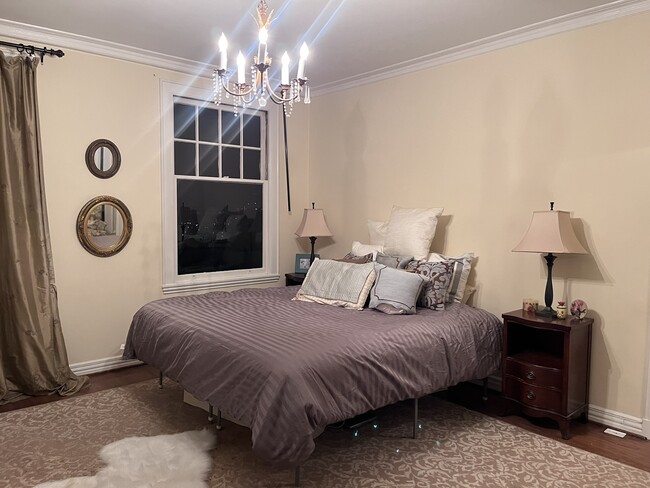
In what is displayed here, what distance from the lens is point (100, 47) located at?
3969 millimetres

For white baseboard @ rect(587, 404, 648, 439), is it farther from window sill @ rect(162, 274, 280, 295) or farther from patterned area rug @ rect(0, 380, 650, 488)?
window sill @ rect(162, 274, 280, 295)

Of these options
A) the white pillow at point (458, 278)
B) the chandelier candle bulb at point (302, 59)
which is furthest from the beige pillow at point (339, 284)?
the chandelier candle bulb at point (302, 59)

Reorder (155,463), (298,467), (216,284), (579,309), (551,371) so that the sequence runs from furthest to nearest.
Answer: (216,284)
(579,309)
(551,371)
(155,463)
(298,467)

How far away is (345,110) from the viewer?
499cm

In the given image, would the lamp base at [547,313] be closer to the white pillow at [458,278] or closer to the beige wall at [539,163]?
the beige wall at [539,163]

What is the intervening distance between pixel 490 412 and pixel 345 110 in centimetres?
307

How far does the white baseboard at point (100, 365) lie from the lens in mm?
4027

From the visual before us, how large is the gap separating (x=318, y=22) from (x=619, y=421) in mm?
3251

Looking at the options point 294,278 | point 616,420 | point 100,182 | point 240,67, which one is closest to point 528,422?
point 616,420

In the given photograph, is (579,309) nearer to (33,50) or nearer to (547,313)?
(547,313)

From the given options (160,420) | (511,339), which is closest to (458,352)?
(511,339)

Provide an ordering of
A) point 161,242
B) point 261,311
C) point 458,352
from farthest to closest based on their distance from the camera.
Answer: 1. point 161,242
2. point 261,311
3. point 458,352

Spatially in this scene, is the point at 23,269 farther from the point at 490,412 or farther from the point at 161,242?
the point at 490,412

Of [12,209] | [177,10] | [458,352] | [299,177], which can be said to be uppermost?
[177,10]
